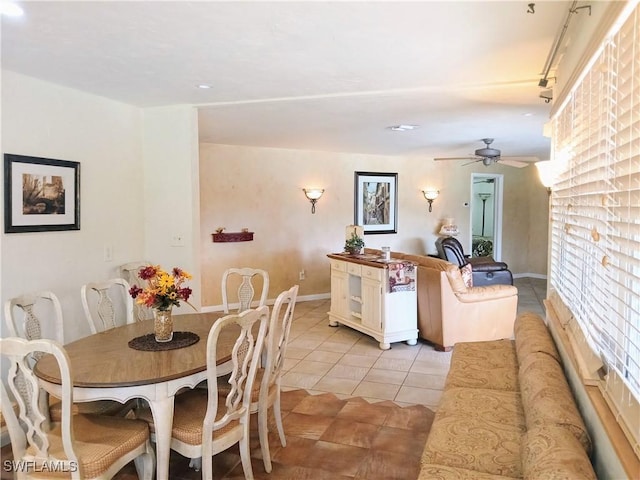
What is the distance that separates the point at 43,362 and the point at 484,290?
3.99m

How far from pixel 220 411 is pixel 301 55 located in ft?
6.69

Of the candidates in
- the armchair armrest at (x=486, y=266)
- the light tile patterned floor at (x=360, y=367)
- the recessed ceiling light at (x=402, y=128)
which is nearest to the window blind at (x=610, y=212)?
the light tile patterned floor at (x=360, y=367)

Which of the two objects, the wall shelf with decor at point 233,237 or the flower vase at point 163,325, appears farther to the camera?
the wall shelf with decor at point 233,237

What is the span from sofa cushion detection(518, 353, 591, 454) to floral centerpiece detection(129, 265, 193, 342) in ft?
5.85

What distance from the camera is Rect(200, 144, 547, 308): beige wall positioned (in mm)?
6355

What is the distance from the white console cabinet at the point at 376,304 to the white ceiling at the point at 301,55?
1602 mm

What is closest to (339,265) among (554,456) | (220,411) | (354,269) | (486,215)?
(354,269)

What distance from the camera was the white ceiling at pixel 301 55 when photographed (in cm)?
211

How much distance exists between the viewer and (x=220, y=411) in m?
2.29

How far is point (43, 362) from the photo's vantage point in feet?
7.20

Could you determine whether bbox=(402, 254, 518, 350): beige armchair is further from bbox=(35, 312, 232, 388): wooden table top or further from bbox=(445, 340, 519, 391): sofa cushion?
bbox=(35, 312, 232, 388): wooden table top

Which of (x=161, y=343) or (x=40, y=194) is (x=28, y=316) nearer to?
(x=161, y=343)

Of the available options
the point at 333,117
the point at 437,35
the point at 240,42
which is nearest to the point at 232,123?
the point at 333,117

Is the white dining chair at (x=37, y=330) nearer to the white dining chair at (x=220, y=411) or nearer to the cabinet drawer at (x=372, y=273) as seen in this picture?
the white dining chair at (x=220, y=411)
